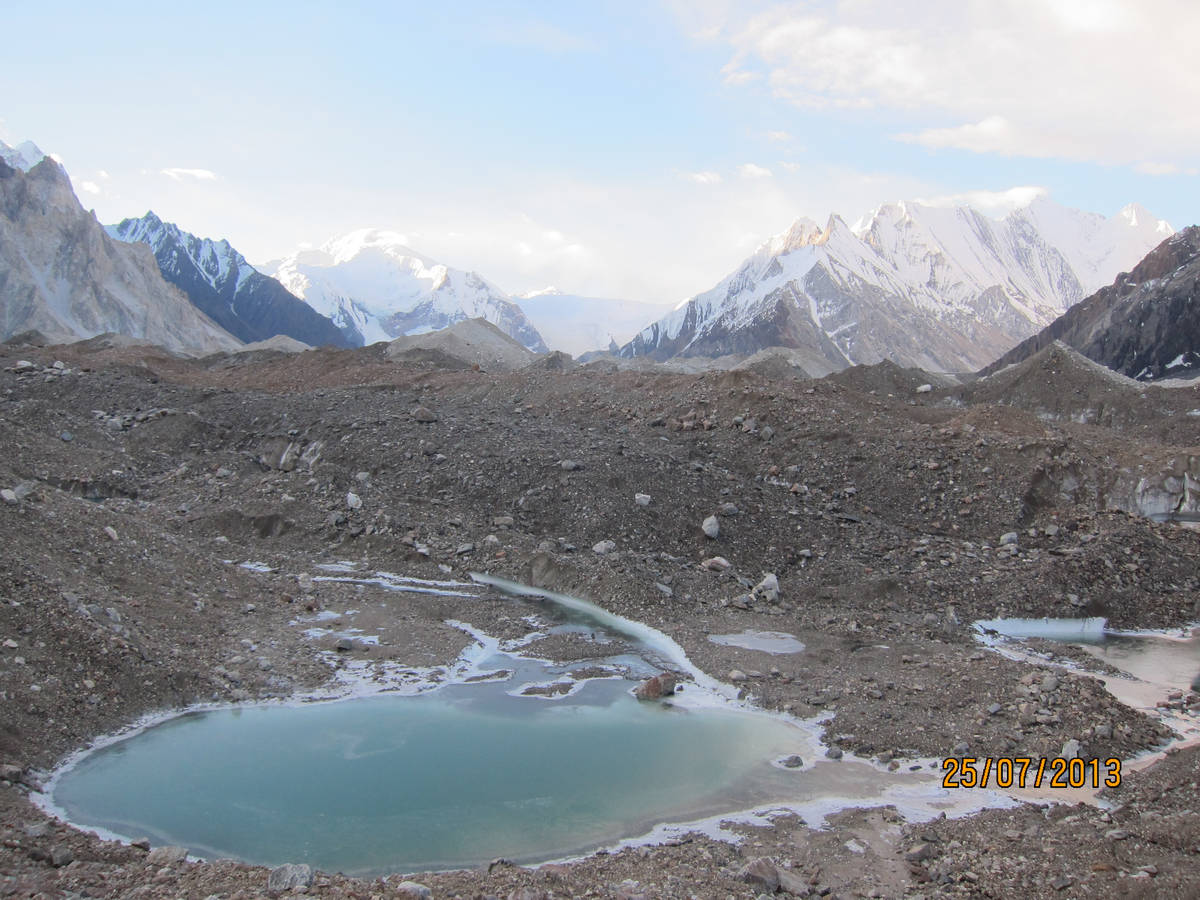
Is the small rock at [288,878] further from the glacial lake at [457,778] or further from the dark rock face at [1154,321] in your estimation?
the dark rock face at [1154,321]

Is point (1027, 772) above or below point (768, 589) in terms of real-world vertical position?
below

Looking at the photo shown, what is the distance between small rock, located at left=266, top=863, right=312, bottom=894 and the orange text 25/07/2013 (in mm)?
5668

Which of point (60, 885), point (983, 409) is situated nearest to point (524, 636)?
point (60, 885)

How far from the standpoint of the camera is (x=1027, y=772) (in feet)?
27.1

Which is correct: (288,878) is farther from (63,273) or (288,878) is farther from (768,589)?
(63,273)

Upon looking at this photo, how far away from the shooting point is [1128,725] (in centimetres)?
907

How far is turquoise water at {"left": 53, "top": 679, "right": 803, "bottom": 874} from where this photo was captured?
23.0 feet

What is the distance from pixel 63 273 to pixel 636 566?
101692mm

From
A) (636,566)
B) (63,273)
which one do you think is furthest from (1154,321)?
(63,273)

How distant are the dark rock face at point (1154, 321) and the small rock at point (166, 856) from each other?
88.5m

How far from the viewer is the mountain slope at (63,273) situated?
88875 mm

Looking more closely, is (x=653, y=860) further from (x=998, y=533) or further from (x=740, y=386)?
(x=740, y=386)

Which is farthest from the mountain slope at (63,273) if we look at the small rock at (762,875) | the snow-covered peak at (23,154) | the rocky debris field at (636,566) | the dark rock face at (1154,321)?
the dark rock face at (1154,321)

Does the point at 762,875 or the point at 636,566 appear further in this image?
the point at 636,566
